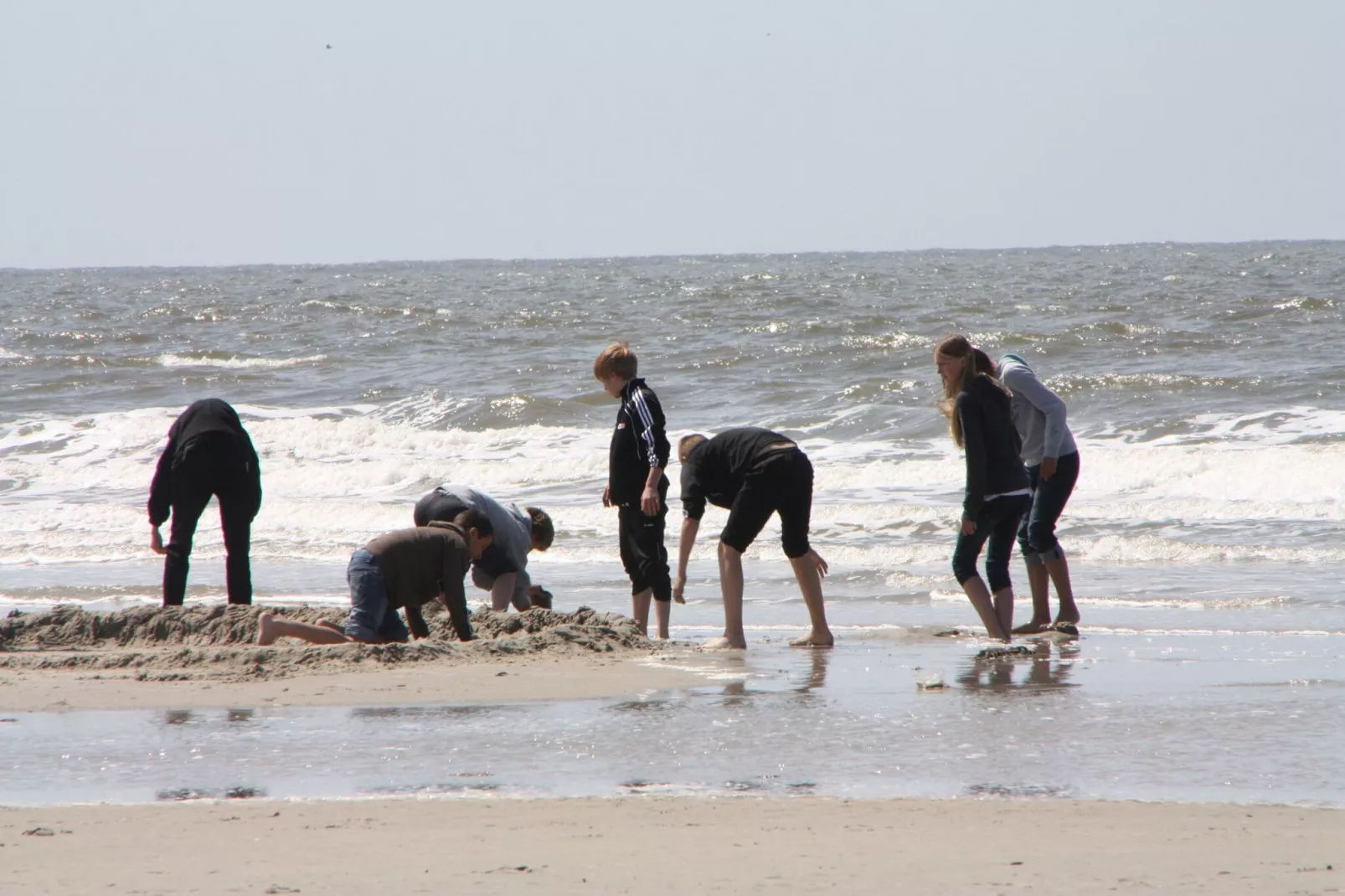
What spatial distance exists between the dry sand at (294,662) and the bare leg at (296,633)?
0.17 feet

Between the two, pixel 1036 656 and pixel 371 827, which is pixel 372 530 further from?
pixel 371 827

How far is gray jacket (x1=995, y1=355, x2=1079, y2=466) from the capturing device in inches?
266

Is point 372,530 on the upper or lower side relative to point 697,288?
lower

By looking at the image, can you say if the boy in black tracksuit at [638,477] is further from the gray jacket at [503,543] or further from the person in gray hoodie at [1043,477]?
the person in gray hoodie at [1043,477]

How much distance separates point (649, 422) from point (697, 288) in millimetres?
30235

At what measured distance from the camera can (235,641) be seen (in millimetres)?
6453

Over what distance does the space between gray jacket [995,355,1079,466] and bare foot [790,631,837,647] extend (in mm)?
1320

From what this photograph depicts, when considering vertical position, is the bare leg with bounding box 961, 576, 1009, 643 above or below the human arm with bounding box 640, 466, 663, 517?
below

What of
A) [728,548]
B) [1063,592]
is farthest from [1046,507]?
[728,548]

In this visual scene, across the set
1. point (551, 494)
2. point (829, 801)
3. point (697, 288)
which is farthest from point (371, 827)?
point (697, 288)

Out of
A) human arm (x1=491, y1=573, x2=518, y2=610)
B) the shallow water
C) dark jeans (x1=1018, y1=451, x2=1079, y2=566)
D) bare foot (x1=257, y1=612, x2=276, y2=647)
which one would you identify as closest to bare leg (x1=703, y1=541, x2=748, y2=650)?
the shallow water

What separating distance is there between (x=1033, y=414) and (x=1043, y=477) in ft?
1.01

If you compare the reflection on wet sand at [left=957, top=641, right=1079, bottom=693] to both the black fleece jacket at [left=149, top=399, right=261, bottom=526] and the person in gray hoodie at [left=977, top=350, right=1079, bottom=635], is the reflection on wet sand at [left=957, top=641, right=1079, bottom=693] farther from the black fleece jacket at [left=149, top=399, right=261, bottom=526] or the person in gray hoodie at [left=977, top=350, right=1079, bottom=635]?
the black fleece jacket at [left=149, top=399, right=261, bottom=526]

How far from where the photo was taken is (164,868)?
3135 millimetres
